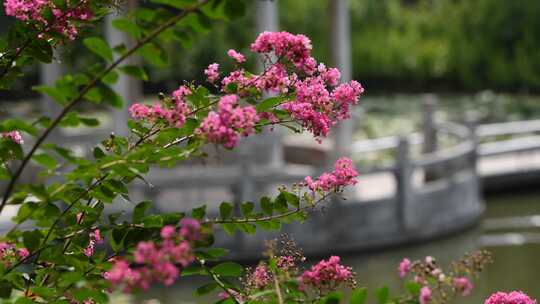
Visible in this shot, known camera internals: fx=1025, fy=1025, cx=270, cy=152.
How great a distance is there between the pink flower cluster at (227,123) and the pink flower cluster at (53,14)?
602 mm

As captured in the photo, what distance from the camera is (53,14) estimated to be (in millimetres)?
2131

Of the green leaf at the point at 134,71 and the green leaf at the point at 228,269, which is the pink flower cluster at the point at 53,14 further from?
the green leaf at the point at 228,269

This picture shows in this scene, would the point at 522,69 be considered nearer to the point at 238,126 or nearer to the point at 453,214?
the point at 453,214

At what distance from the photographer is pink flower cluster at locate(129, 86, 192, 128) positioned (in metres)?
1.86

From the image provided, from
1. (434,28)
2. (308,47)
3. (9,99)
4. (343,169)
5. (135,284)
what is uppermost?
(434,28)

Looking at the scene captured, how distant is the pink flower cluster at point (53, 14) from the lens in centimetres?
206

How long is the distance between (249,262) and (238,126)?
7399mm

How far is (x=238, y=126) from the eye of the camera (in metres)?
1.63

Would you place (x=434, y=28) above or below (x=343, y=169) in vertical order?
above

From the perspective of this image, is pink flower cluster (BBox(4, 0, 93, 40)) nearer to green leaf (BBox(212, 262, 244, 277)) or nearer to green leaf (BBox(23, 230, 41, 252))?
green leaf (BBox(23, 230, 41, 252))

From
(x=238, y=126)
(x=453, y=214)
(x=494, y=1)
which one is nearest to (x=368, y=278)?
(x=453, y=214)

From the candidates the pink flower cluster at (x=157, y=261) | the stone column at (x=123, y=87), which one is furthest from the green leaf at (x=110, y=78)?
the stone column at (x=123, y=87)

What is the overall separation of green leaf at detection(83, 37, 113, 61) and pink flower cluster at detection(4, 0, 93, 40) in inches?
17.4

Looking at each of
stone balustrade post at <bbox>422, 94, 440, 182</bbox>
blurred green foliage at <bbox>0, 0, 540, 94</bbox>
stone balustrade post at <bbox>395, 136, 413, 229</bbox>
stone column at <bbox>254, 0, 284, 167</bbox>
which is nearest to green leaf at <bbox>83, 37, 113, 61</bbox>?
stone balustrade post at <bbox>395, 136, 413, 229</bbox>
